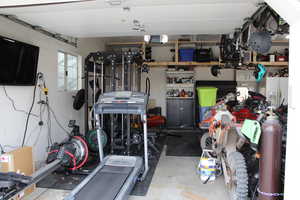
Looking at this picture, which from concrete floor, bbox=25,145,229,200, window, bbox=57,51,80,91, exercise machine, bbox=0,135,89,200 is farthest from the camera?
window, bbox=57,51,80,91

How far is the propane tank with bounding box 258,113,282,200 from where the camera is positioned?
192 centimetres

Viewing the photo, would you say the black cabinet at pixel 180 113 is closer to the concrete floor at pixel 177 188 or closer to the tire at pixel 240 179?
the concrete floor at pixel 177 188

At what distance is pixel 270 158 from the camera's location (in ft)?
6.34

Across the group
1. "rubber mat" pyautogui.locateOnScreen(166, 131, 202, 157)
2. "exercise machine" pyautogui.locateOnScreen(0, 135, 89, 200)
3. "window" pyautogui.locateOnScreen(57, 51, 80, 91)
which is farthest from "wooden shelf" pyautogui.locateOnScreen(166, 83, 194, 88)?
"exercise machine" pyautogui.locateOnScreen(0, 135, 89, 200)

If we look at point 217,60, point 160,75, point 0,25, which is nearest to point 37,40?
point 0,25

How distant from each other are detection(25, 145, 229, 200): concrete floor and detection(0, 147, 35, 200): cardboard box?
0.33 meters

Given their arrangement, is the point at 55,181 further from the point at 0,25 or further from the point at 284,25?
the point at 284,25

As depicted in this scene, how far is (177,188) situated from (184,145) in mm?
2412

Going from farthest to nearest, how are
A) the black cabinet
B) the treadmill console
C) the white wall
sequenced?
the black cabinet < the treadmill console < the white wall

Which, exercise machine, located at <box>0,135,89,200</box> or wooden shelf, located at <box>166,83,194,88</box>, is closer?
exercise machine, located at <box>0,135,89,200</box>

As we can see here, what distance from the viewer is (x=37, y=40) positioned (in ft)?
12.4

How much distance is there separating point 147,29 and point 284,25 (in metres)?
2.17

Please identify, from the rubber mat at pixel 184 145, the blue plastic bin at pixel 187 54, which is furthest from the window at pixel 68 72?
the blue plastic bin at pixel 187 54

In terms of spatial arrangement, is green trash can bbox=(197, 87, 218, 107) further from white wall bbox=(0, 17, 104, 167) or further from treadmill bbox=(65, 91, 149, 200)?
white wall bbox=(0, 17, 104, 167)
